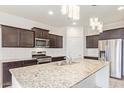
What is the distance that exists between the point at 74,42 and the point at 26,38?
2818mm

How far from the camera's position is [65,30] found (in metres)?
6.60

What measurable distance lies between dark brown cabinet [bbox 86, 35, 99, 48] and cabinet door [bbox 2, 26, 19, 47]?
3.83 m

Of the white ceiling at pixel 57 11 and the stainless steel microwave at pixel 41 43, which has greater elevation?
the white ceiling at pixel 57 11

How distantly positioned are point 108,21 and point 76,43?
2.02 meters

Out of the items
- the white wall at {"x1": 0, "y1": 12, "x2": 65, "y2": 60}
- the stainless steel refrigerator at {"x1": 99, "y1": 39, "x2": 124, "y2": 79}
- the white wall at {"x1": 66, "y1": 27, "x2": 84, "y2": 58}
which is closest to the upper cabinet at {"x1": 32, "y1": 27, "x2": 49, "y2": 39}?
the white wall at {"x1": 0, "y1": 12, "x2": 65, "y2": 60}

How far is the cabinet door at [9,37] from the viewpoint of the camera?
150 inches

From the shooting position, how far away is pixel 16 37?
4156mm

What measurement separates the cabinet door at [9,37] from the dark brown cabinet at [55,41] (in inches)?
78.7

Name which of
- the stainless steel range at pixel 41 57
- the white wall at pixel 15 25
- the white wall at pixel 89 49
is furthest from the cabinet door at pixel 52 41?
the white wall at pixel 89 49

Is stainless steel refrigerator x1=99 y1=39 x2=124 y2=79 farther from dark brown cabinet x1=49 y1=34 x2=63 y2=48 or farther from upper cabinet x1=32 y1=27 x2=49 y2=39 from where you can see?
upper cabinet x1=32 y1=27 x2=49 y2=39

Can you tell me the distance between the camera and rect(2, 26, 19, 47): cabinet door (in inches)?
150

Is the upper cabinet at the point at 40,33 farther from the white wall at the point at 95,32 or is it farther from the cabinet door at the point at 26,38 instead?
the white wall at the point at 95,32

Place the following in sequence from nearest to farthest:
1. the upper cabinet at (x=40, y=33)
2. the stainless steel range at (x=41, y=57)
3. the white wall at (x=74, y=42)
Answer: the stainless steel range at (x=41, y=57) < the upper cabinet at (x=40, y=33) < the white wall at (x=74, y=42)

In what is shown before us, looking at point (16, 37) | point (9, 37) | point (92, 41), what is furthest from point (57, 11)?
point (92, 41)
